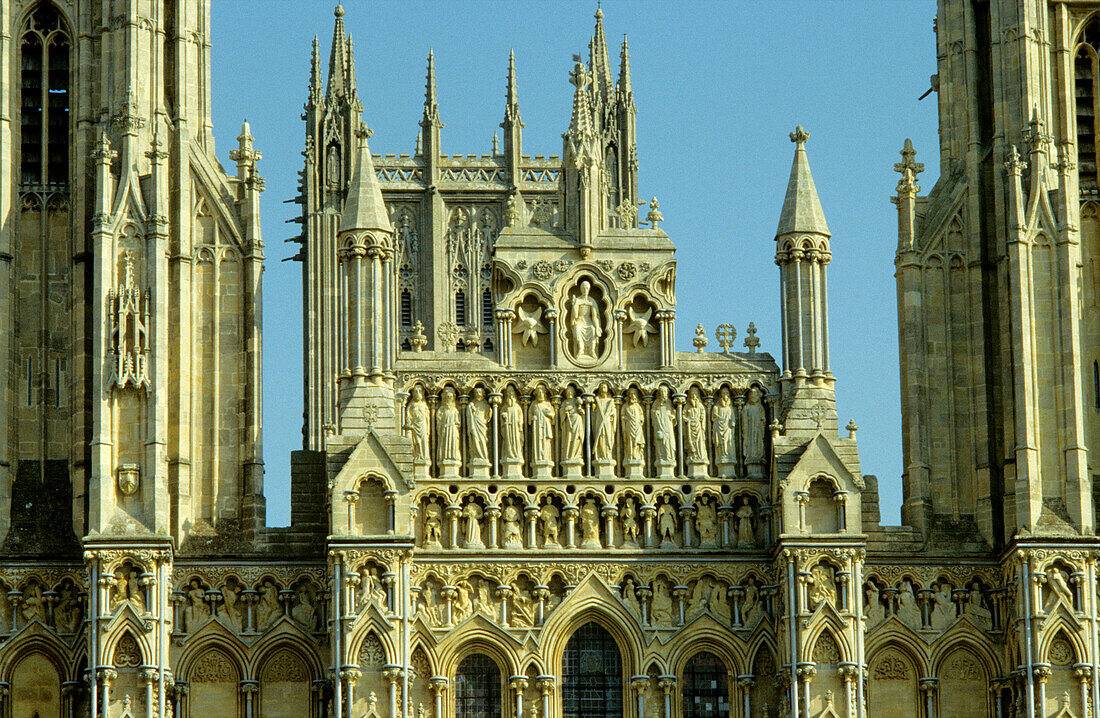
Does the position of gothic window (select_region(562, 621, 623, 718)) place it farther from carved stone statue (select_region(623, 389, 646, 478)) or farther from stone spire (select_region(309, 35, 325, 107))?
stone spire (select_region(309, 35, 325, 107))

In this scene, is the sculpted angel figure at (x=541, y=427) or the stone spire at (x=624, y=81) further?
the stone spire at (x=624, y=81)

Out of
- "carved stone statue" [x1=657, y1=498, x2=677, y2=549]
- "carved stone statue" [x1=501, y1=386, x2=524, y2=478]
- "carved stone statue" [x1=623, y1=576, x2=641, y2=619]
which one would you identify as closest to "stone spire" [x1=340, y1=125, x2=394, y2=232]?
"carved stone statue" [x1=501, y1=386, x2=524, y2=478]

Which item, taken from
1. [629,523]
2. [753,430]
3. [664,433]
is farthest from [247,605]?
[753,430]

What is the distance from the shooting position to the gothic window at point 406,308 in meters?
80.6

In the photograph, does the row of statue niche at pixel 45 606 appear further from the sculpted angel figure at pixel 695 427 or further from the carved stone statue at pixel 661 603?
the sculpted angel figure at pixel 695 427

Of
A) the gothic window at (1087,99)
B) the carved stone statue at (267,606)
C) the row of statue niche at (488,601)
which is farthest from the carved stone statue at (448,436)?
the gothic window at (1087,99)

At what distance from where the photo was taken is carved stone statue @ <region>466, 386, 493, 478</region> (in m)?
55.1

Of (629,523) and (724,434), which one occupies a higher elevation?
(724,434)

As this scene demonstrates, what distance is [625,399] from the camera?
55688mm

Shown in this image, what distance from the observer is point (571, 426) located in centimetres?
5544

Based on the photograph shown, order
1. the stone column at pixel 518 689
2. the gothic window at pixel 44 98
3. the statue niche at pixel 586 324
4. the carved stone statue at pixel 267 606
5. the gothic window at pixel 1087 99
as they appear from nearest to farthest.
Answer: the stone column at pixel 518 689
the carved stone statue at pixel 267 606
the statue niche at pixel 586 324
the gothic window at pixel 44 98
the gothic window at pixel 1087 99

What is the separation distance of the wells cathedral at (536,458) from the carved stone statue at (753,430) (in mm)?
57

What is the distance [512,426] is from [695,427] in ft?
9.86

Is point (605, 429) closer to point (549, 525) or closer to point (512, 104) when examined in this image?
point (549, 525)
